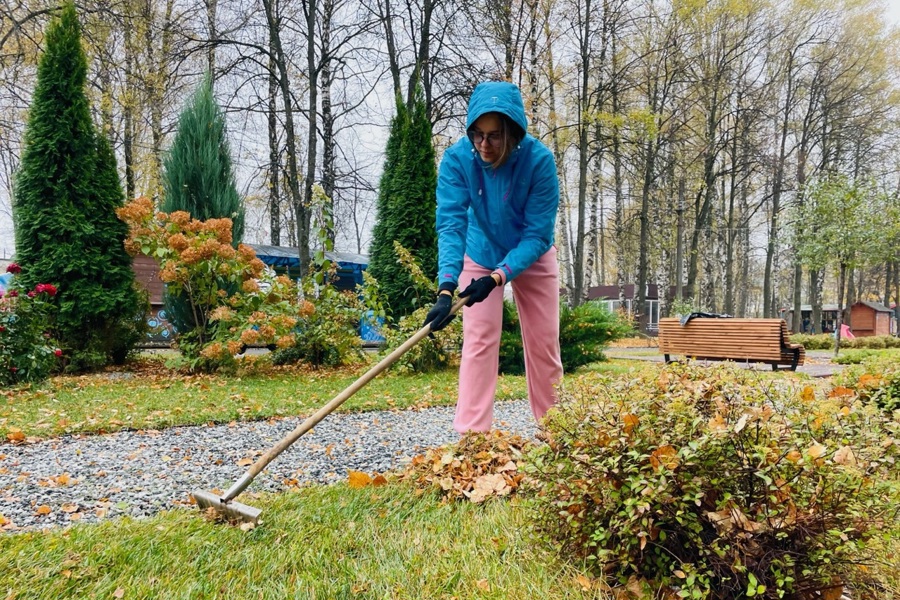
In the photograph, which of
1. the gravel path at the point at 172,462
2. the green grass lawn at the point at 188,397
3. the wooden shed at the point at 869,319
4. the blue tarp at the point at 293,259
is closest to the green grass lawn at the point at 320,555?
the gravel path at the point at 172,462

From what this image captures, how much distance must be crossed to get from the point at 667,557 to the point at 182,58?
36.1 ft

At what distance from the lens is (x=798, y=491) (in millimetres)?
1285

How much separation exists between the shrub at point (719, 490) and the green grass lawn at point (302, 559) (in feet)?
0.62

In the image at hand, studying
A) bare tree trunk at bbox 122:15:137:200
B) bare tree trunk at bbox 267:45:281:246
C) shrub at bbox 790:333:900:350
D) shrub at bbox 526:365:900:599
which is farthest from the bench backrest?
bare tree trunk at bbox 122:15:137:200

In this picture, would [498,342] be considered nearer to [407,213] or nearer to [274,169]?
[407,213]

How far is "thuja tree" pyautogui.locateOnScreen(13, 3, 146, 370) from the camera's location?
6.37 m

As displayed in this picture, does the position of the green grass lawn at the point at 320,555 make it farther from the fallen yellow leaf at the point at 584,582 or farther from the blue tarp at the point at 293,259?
the blue tarp at the point at 293,259

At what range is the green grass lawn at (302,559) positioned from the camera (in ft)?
4.74

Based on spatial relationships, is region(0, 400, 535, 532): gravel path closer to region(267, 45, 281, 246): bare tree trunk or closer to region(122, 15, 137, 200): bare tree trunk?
region(267, 45, 281, 246): bare tree trunk

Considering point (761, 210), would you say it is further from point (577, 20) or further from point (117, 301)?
point (117, 301)

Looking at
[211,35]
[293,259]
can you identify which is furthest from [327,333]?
[293,259]

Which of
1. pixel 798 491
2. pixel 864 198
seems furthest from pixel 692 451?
pixel 864 198

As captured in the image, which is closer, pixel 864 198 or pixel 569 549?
pixel 569 549

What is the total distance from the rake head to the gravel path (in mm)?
275
